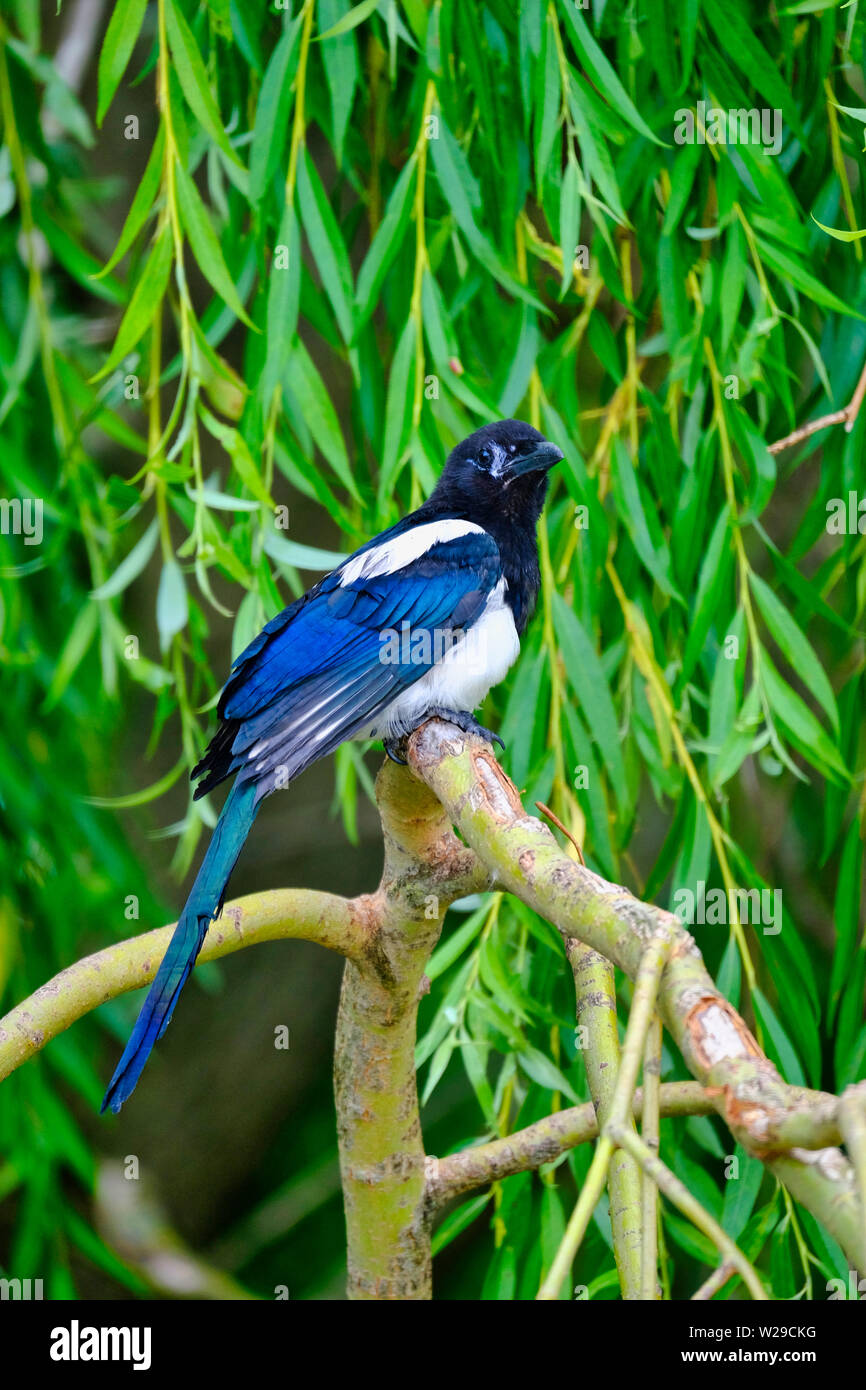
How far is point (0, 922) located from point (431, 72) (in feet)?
4.51

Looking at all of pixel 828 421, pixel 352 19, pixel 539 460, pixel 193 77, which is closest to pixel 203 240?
pixel 193 77

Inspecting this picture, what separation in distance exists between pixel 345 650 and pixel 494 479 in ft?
1.36

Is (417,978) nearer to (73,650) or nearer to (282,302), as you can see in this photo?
(73,650)

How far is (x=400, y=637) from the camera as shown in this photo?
181 centimetres

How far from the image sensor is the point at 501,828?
118 cm

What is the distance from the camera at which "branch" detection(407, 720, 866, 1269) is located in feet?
2.25

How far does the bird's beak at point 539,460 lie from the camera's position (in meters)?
1.83

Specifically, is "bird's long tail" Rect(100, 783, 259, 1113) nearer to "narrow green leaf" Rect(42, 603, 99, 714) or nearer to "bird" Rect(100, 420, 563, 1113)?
"bird" Rect(100, 420, 563, 1113)

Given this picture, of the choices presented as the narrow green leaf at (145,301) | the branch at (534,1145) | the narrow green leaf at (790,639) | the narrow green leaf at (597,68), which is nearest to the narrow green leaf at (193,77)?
the narrow green leaf at (145,301)

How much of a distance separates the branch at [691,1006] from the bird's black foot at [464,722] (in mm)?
370

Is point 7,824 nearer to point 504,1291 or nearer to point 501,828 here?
point 504,1291

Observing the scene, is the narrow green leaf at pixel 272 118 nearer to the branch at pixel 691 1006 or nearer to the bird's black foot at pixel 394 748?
the bird's black foot at pixel 394 748

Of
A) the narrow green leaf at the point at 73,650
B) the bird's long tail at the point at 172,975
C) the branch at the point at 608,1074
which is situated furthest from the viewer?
the narrow green leaf at the point at 73,650

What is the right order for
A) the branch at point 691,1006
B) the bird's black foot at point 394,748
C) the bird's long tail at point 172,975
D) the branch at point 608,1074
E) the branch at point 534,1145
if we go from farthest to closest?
the bird's black foot at point 394,748
the branch at point 534,1145
the bird's long tail at point 172,975
the branch at point 608,1074
the branch at point 691,1006
